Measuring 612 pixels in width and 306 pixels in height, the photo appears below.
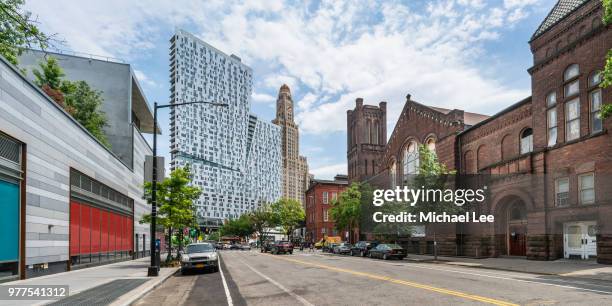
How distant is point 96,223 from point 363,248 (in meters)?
24.9

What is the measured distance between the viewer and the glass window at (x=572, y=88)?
2631cm

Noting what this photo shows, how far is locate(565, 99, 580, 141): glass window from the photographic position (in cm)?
2619

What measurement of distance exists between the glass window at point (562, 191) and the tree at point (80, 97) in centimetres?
3240

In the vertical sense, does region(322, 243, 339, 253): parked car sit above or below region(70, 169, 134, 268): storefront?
below

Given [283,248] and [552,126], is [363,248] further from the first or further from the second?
[552,126]

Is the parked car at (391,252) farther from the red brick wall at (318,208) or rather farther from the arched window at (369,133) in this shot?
the red brick wall at (318,208)

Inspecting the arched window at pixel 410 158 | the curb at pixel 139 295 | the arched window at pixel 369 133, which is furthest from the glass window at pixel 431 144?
the curb at pixel 139 295

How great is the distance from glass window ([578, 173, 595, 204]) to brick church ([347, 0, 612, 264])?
5 centimetres

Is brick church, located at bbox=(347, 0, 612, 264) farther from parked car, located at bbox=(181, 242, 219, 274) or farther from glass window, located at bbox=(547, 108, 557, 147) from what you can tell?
parked car, located at bbox=(181, 242, 219, 274)

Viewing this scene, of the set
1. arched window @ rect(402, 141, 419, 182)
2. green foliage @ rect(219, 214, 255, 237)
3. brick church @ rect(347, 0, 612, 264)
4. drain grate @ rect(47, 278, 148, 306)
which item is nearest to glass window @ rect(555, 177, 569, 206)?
brick church @ rect(347, 0, 612, 264)

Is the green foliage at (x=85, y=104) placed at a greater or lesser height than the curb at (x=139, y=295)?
greater

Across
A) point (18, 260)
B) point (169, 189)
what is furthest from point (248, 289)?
point (169, 189)

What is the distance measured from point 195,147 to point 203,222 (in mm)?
30418

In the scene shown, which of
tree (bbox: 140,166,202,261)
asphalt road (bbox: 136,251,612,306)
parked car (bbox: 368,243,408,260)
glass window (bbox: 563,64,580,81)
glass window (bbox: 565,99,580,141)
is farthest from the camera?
parked car (bbox: 368,243,408,260)
